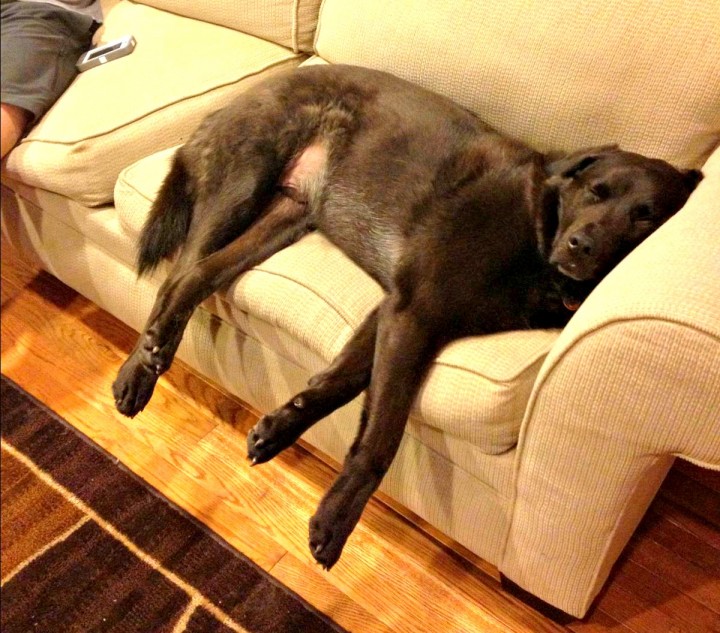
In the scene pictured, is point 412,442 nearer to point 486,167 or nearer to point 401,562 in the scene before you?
point 401,562

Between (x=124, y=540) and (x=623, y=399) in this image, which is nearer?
(x=623, y=399)

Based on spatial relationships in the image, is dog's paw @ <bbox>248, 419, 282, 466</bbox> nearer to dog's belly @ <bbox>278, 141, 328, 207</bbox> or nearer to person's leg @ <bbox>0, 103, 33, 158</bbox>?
dog's belly @ <bbox>278, 141, 328, 207</bbox>

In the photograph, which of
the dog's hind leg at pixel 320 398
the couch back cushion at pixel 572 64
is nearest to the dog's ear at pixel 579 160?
the couch back cushion at pixel 572 64

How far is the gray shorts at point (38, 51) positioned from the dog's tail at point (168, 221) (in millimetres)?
386

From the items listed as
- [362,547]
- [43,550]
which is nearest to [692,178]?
[362,547]

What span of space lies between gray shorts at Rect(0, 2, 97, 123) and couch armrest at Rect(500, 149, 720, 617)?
121cm

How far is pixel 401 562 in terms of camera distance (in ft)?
4.21

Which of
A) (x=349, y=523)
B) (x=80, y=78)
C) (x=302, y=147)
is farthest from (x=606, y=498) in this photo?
(x=80, y=78)

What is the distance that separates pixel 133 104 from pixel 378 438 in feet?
3.18

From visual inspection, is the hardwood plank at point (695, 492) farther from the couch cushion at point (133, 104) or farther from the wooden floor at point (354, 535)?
the couch cushion at point (133, 104)

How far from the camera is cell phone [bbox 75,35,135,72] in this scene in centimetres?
156

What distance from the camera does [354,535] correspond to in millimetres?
1329

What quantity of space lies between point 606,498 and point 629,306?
305mm

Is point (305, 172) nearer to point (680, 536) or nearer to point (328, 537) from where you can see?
point (328, 537)
